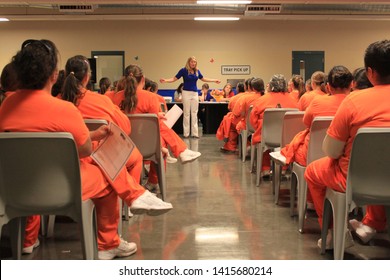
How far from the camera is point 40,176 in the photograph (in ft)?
6.94

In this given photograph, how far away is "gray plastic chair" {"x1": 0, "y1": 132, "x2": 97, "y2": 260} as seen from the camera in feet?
6.68

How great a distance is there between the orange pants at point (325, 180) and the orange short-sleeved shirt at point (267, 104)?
2.04 m

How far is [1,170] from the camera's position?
83.4 inches

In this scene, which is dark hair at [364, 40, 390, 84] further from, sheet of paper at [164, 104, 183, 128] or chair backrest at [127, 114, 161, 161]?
sheet of paper at [164, 104, 183, 128]

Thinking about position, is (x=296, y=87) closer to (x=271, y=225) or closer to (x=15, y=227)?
(x=271, y=225)

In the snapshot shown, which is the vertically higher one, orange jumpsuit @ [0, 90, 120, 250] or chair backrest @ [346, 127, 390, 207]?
orange jumpsuit @ [0, 90, 120, 250]

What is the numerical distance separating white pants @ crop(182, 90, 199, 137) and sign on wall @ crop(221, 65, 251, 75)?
427cm

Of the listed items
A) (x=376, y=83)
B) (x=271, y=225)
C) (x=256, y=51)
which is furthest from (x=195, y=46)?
(x=376, y=83)

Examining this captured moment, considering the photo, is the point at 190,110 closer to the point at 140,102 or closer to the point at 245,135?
the point at 245,135

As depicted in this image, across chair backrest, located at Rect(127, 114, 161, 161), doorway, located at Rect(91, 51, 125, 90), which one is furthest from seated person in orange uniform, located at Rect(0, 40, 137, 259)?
doorway, located at Rect(91, 51, 125, 90)

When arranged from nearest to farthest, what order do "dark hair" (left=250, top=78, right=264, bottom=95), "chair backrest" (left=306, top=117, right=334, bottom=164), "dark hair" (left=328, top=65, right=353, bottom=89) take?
"chair backrest" (left=306, top=117, right=334, bottom=164) < "dark hair" (left=328, top=65, right=353, bottom=89) < "dark hair" (left=250, top=78, right=264, bottom=95)

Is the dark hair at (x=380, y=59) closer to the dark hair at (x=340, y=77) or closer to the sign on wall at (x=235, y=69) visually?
the dark hair at (x=340, y=77)

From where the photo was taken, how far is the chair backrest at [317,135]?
119 inches

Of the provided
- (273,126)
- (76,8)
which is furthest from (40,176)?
(76,8)
